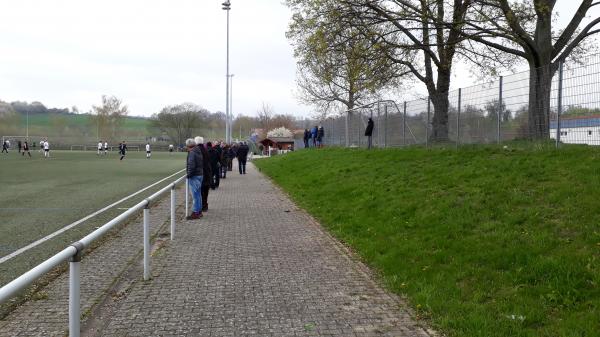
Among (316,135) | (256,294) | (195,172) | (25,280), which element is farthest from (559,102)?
(316,135)

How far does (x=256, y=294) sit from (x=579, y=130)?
8.09 metres

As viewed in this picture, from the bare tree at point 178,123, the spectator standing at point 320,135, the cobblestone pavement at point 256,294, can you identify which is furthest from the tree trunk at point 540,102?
the bare tree at point 178,123

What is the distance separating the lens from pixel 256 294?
5410 millimetres

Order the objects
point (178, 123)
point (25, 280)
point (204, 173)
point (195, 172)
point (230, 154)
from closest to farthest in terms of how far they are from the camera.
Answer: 1. point (25, 280)
2. point (195, 172)
3. point (204, 173)
4. point (230, 154)
5. point (178, 123)

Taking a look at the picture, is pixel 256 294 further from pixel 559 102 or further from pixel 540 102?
pixel 540 102

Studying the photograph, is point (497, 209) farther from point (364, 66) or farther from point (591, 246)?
point (364, 66)

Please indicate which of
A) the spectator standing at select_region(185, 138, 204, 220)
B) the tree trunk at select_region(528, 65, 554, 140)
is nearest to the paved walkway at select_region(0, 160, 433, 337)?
the spectator standing at select_region(185, 138, 204, 220)

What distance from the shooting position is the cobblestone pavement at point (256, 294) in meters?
4.42

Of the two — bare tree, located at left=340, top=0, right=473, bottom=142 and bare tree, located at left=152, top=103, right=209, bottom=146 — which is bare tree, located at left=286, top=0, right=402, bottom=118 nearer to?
bare tree, located at left=340, top=0, right=473, bottom=142

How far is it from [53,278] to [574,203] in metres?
6.38

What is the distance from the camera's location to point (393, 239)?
7.35 m

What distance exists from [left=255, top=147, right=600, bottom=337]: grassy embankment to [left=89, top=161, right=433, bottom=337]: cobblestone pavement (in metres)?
0.37

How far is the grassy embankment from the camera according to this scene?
438 cm

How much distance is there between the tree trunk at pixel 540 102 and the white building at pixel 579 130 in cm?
37
